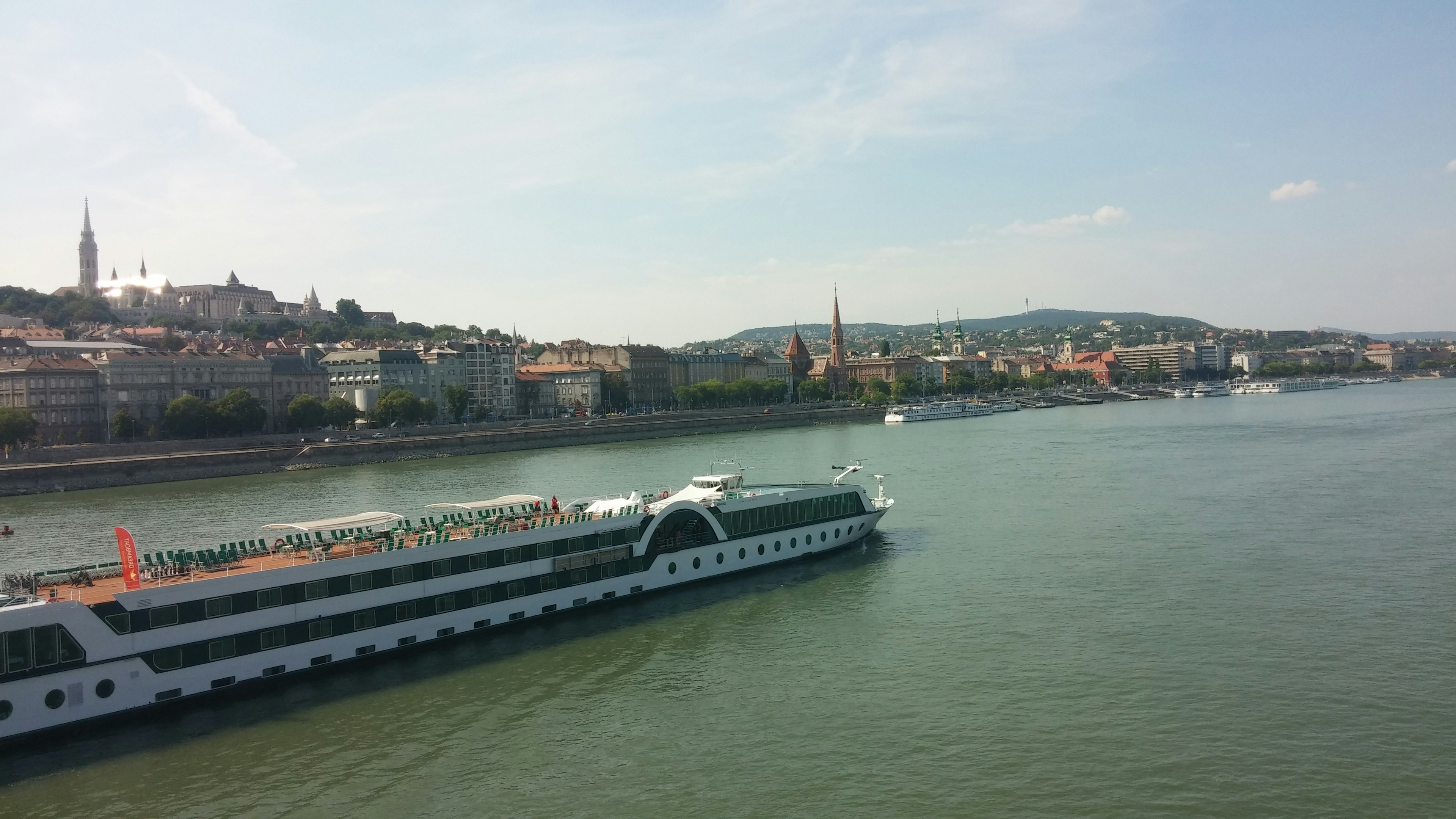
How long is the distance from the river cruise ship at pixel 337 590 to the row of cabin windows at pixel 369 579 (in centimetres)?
3

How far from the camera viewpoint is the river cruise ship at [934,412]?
121875mm

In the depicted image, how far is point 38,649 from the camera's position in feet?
54.1

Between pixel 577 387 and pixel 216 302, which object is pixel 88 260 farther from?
pixel 577 387

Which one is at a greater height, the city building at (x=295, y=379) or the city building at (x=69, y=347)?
the city building at (x=69, y=347)

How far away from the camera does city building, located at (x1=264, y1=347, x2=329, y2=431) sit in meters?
95.6

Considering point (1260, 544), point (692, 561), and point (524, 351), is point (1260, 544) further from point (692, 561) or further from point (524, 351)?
point (524, 351)

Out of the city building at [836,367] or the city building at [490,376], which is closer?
the city building at [490,376]

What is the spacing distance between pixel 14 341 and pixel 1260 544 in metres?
117

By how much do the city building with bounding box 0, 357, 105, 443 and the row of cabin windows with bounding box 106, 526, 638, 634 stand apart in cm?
6615

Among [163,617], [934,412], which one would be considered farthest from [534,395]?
[163,617]

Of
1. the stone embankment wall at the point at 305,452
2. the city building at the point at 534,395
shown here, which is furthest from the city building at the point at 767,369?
the stone embankment wall at the point at 305,452

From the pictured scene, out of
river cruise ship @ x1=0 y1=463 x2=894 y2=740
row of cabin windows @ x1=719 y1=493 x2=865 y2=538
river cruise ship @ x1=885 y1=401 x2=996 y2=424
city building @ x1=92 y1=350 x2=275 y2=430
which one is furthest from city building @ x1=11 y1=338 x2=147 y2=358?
river cruise ship @ x1=0 y1=463 x2=894 y2=740

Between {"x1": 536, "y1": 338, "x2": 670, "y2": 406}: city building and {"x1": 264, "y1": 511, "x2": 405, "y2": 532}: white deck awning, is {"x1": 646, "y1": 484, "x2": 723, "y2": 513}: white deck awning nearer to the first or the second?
Result: {"x1": 264, "y1": 511, "x2": 405, "y2": 532}: white deck awning

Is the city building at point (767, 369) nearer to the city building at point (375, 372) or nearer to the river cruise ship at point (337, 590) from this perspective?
the city building at point (375, 372)
